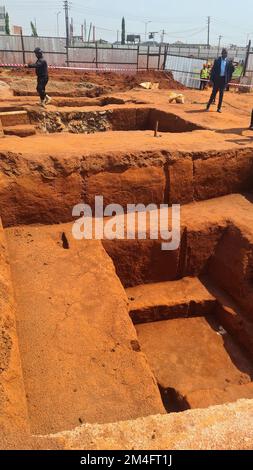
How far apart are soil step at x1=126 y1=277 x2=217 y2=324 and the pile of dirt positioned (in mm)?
11687

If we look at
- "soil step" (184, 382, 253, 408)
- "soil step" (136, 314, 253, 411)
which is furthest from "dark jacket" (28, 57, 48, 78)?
"soil step" (184, 382, 253, 408)

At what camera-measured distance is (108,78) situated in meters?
18.1

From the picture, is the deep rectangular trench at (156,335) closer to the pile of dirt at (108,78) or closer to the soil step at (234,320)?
the soil step at (234,320)

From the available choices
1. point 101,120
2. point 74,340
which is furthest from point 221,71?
point 74,340

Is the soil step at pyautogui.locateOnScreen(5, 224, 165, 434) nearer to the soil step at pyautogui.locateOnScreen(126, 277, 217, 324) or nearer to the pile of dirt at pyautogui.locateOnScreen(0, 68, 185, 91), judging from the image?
the soil step at pyautogui.locateOnScreen(126, 277, 217, 324)

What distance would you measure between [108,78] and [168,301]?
15664 mm

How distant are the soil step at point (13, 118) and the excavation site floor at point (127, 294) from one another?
1.85 meters

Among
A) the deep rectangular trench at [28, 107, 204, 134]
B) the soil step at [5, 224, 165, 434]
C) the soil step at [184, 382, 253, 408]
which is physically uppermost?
the deep rectangular trench at [28, 107, 204, 134]

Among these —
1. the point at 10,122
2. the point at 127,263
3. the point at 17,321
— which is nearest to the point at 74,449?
the point at 17,321

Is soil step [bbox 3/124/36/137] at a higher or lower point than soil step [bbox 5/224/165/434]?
higher

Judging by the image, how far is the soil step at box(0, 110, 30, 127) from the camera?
28.0 ft

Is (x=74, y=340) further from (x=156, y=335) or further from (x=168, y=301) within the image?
(x=168, y=301)

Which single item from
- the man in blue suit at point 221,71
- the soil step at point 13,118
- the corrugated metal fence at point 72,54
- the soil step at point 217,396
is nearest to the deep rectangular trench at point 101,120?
the soil step at point 13,118

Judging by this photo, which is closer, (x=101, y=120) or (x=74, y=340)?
(x=74, y=340)
